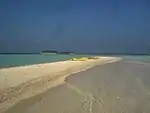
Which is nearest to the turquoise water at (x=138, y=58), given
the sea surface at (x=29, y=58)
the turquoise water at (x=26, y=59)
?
the sea surface at (x=29, y=58)

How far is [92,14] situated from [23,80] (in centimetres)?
83

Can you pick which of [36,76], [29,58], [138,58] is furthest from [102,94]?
[29,58]

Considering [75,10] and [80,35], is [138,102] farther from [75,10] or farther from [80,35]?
[75,10]

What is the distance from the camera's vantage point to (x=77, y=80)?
6.65 feet

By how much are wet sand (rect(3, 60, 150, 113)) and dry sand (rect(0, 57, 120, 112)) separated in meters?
0.07

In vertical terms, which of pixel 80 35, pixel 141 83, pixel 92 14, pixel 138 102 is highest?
pixel 92 14

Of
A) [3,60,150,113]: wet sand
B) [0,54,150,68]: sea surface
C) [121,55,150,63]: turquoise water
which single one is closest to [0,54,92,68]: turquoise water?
[0,54,150,68]: sea surface

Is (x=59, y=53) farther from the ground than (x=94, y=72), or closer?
farther from the ground

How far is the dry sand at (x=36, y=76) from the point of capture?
200 centimetres

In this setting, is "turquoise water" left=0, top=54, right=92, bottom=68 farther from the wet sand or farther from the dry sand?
the wet sand

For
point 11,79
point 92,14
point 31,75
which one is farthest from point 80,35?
point 11,79

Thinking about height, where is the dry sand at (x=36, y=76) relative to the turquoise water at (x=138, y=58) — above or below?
below

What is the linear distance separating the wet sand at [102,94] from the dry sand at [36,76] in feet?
0.22

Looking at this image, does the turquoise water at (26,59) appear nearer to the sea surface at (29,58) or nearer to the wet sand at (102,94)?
the sea surface at (29,58)
